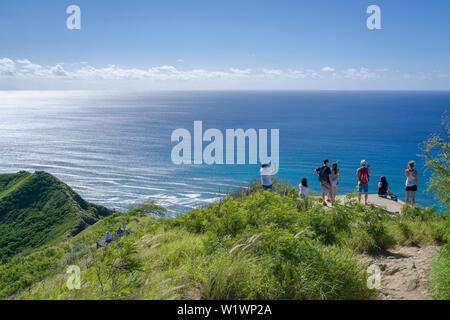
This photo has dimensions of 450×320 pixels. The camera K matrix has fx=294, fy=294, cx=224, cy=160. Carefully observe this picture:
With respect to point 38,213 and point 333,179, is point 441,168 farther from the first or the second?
point 38,213

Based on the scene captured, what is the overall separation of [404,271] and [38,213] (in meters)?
61.1

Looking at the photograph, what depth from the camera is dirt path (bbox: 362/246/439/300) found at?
477cm

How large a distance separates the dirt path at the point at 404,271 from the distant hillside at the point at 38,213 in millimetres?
47327

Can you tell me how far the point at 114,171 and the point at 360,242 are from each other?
73.9m

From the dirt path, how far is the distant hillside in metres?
47.3

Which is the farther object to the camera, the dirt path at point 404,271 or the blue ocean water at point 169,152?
the blue ocean water at point 169,152

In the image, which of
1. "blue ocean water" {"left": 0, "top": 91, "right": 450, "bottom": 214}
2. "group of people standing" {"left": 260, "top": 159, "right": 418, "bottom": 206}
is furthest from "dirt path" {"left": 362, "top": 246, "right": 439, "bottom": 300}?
"blue ocean water" {"left": 0, "top": 91, "right": 450, "bottom": 214}

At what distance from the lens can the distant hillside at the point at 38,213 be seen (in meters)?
45.2

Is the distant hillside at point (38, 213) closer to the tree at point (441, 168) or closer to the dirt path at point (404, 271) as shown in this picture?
the dirt path at point (404, 271)

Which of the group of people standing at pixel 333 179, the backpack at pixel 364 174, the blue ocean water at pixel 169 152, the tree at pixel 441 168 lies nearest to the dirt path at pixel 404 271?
the tree at pixel 441 168

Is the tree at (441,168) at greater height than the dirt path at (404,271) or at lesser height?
greater

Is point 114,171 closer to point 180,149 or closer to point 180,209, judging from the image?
point 180,149

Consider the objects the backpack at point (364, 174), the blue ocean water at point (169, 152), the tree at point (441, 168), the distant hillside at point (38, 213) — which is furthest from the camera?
the blue ocean water at point (169, 152)
